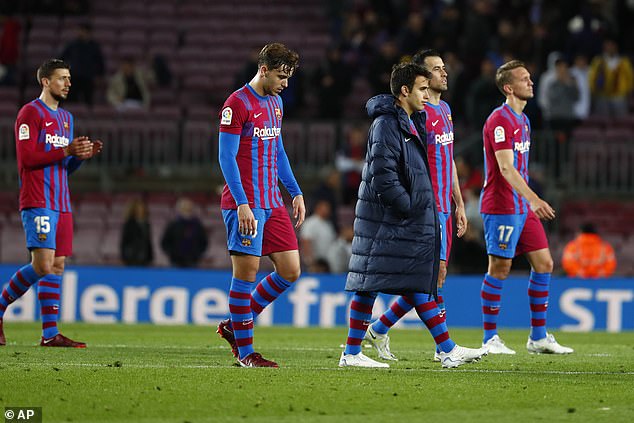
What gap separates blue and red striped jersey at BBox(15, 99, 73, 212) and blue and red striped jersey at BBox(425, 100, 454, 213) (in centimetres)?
321

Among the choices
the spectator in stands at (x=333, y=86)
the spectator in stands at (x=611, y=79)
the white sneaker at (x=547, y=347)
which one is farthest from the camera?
the spectator in stands at (x=333, y=86)

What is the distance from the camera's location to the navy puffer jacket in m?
8.73

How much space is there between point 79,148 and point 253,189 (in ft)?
6.75

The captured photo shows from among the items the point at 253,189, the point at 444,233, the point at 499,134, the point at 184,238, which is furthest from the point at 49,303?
the point at 184,238

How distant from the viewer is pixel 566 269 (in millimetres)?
18000

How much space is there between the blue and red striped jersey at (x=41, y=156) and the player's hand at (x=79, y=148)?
0.68 feet

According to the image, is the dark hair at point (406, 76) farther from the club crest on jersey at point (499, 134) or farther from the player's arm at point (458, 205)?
the club crest on jersey at point (499, 134)

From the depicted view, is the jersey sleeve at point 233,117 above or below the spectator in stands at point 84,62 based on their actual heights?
below

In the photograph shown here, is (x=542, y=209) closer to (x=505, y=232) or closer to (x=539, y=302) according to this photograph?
(x=505, y=232)

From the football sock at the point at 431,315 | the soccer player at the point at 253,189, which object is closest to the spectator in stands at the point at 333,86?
the soccer player at the point at 253,189

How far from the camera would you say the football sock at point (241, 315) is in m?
9.19

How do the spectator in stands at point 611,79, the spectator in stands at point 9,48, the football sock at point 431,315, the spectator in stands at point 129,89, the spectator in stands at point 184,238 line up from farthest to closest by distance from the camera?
the spectator in stands at point 9,48, the spectator in stands at point 129,89, the spectator in stands at point 611,79, the spectator in stands at point 184,238, the football sock at point 431,315

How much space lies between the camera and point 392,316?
403 inches

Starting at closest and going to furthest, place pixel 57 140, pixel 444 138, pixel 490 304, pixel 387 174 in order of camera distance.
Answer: pixel 387 174 < pixel 444 138 < pixel 57 140 < pixel 490 304
